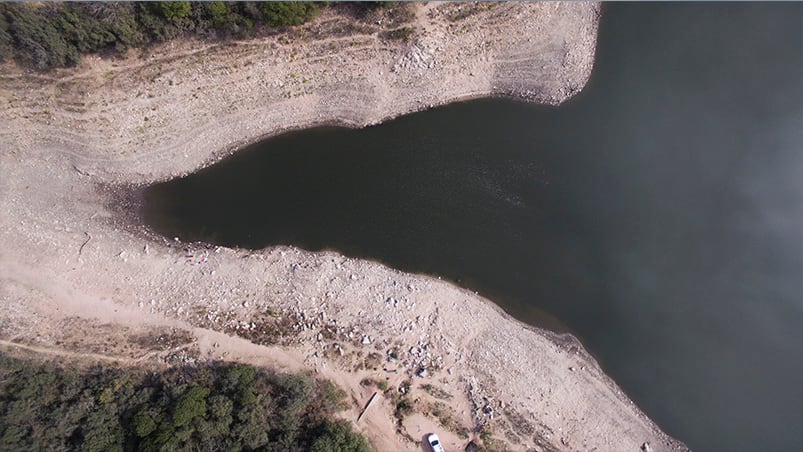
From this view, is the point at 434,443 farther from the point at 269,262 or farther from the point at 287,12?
the point at 287,12

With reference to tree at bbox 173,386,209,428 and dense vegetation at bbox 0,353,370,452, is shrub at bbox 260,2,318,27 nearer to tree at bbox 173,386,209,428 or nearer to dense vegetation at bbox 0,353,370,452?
dense vegetation at bbox 0,353,370,452

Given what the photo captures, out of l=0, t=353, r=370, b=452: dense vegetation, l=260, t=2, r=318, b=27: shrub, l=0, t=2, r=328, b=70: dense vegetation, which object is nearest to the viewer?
l=0, t=353, r=370, b=452: dense vegetation

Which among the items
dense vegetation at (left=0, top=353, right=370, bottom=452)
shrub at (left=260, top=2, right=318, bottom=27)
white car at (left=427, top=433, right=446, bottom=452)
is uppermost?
shrub at (left=260, top=2, right=318, bottom=27)

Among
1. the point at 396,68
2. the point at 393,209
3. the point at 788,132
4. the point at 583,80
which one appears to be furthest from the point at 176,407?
Answer: the point at 788,132

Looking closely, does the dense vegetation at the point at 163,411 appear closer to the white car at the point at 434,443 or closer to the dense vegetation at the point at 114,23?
the white car at the point at 434,443

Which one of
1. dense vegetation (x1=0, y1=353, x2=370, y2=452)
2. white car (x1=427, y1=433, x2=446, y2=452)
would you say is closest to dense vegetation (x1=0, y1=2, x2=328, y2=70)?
dense vegetation (x1=0, y1=353, x2=370, y2=452)

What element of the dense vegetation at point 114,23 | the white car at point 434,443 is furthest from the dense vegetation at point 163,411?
the dense vegetation at point 114,23

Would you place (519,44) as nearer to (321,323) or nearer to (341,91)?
(341,91)
